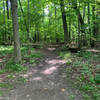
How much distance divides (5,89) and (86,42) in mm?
9987

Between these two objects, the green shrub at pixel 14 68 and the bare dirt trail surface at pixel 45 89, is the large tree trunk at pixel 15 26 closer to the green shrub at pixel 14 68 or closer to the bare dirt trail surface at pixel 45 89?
the green shrub at pixel 14 68

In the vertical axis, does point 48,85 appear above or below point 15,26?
below

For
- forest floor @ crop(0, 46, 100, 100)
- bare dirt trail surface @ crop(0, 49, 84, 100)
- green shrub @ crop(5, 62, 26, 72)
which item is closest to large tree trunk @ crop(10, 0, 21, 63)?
green shrub @ crop(5, 62, 26, 72)

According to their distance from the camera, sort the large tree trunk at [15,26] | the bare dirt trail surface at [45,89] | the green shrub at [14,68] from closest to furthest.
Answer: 1. the bare dirt trail surface at [45,89]
2. the green shrub at [14,68]
3. the large tree trunk at [15,26]

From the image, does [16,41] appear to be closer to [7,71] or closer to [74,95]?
[7,71]

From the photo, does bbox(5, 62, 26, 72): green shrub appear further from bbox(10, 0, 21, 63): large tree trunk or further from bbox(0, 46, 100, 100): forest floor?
bbox(10, 0, 21, 63): large tree trunk

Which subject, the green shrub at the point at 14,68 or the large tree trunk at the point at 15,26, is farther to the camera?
the large tree trunk at the point at 15,26

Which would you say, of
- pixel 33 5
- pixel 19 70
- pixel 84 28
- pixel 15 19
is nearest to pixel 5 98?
pixel 19 70

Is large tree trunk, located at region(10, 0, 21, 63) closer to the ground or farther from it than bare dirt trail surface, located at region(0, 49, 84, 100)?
farther from it

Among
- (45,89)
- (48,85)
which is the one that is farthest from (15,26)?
(45,89)

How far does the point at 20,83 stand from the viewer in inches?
181

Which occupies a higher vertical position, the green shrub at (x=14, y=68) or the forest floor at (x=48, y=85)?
the green shrub at (x=14, y=68)

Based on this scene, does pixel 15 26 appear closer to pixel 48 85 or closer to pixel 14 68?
pixel 14 68

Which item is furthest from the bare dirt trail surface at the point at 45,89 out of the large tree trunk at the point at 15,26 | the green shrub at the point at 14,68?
the large tree trunk at the point at 15,26
